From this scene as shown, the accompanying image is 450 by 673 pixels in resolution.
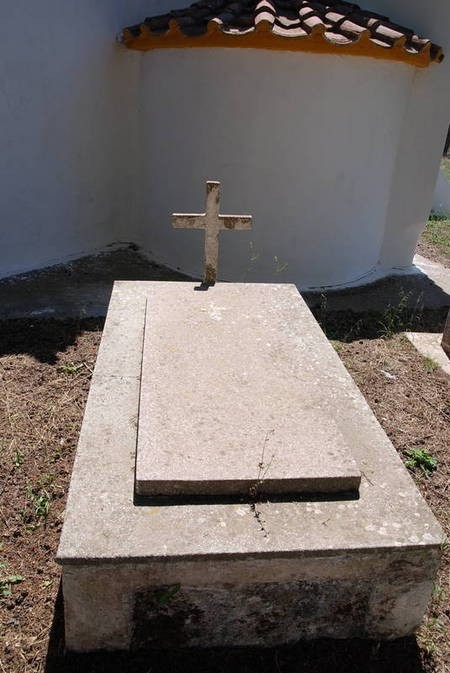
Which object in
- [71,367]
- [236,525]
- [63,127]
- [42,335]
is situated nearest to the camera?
[236,525]

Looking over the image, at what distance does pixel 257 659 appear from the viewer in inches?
84.7

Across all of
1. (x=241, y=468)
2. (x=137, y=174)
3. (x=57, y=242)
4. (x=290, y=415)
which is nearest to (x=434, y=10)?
(x=137, y=174)

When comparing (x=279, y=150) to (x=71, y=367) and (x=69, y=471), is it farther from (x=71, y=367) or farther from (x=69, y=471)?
(x=69, y=471)

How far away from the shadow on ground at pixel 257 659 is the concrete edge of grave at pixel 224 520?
0.52 metres

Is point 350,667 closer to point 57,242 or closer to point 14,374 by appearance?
point 14,374

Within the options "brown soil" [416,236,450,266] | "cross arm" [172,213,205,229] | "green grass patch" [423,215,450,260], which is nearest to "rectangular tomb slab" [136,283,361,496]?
"cross arm" [172,213,205,229]

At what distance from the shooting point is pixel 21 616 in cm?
235

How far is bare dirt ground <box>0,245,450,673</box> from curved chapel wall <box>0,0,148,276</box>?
1.62m

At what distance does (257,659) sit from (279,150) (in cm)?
452

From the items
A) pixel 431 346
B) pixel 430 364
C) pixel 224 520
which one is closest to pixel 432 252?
pixel 431 346

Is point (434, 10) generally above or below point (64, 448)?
above

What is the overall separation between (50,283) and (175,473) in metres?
4.15

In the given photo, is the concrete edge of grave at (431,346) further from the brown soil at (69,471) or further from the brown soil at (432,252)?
the brown soil at (432,252)

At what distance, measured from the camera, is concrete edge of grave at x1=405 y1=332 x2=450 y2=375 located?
4746 mm
